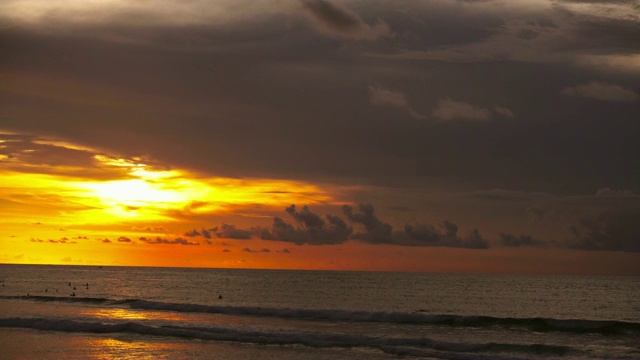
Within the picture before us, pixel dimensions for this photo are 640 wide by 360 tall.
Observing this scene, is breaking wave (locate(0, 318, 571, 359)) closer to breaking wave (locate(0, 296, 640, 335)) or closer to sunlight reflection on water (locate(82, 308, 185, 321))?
sunlight reflection on water (locate(82, 308, 185, 321))

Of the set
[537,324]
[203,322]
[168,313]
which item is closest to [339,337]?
[203,322]

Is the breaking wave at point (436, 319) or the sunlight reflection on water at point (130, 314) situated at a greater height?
the breaking wave at point (436, 319)

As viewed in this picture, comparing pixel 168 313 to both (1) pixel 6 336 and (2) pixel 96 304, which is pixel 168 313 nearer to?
(2) pixel 96 304

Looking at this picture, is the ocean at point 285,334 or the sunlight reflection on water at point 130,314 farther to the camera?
the sunlight reflection on water at point 130,314

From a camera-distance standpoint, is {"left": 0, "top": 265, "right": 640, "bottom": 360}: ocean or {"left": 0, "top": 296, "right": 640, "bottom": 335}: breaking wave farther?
{"left": 0, "top": 296, "right": 640, "bottom": 335}: breaking wave

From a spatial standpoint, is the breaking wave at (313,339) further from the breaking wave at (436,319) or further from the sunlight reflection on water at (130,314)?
the breaking wave at (436,319)

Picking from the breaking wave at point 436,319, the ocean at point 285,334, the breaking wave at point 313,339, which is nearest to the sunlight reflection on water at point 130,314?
the ocean at point 285,334

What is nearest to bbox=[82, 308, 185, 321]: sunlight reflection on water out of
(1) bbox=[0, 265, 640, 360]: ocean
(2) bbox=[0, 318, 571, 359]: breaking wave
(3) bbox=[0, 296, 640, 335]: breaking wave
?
(1) bbox=[0, 265, 640, 360]: ocean

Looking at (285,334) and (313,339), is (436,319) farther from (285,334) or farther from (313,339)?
(313,339)

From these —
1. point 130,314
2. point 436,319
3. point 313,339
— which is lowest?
point 130,314

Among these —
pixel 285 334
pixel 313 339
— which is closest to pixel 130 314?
pixel 285 334

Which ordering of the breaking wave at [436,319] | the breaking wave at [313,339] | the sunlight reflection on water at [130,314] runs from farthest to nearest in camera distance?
the sunlight reflection on water at [130,314] < the breaking wave at [436,319] < the breaking wave at [313,339]

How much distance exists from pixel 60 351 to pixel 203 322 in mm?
18893

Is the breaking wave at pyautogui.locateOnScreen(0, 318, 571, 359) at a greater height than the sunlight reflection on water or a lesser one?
greater
